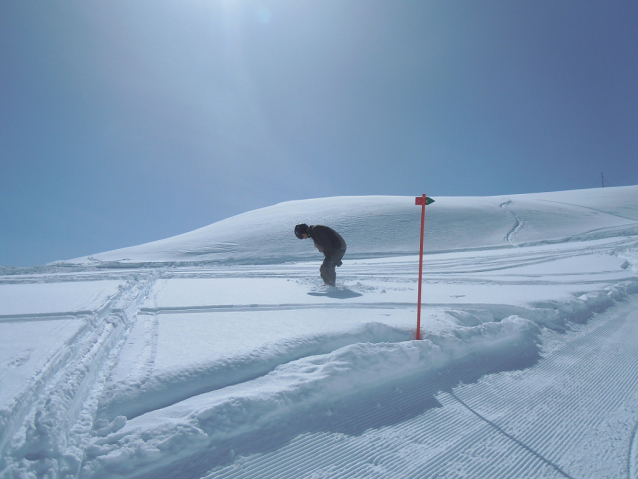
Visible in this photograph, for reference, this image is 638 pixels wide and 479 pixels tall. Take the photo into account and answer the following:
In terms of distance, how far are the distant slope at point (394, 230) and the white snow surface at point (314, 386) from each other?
13.0 m

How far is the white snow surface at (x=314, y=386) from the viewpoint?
2.32 m

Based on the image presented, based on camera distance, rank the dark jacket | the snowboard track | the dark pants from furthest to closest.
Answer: the dark pants → the dark jacket → the snowboard track

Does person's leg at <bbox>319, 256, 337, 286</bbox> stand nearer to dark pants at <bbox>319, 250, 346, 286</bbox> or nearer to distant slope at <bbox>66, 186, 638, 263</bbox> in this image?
dark pants at <bbox>319, 250, 346, 286</bbox>

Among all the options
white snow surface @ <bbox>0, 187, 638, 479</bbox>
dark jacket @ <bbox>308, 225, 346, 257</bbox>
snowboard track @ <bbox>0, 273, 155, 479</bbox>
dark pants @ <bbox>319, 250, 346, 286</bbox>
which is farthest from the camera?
dark pants @ <bbox>319, 250, 346, 286</bbox>

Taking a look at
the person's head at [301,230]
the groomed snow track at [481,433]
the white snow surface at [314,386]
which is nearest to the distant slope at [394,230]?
the person's head at [301,230]

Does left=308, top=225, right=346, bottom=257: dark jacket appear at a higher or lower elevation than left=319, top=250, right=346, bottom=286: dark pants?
higher

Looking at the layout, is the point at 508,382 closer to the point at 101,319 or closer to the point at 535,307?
the point at 535,307

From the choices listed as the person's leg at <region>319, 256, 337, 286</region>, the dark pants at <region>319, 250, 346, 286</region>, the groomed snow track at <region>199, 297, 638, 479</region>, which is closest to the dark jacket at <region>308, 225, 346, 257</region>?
the dark pants at <region>319, 250, 346, 286</region>

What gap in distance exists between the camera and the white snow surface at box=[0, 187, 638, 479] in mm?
2324

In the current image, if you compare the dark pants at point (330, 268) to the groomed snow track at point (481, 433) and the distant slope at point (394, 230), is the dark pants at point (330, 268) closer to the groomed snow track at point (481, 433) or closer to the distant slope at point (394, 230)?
the groomed snow track at point (481, 433)

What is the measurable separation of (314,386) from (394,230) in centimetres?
2257

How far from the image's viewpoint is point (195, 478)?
2.14 m

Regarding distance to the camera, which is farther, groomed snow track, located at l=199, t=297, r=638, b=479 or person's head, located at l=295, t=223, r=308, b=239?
person's head, located at l=295, t=223, r=308, b=239

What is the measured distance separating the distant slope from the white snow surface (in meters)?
13.0
